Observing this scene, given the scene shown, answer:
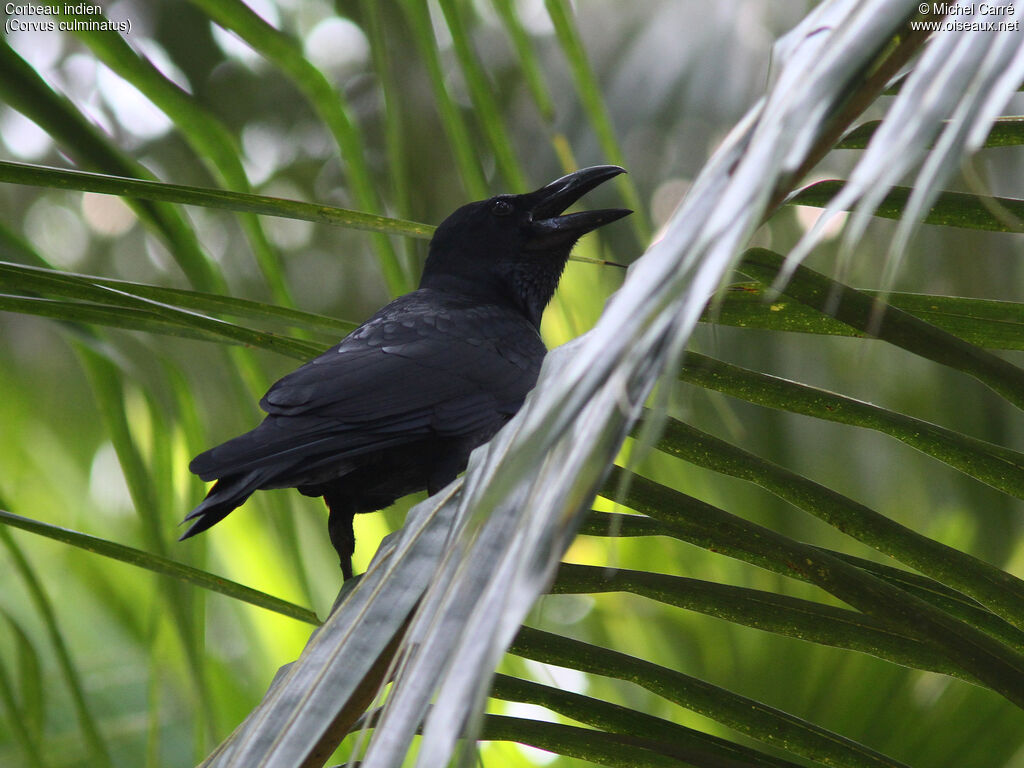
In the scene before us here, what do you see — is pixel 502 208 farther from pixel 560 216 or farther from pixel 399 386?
pixel 399 386

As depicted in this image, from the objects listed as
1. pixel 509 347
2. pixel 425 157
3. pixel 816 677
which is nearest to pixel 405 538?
pixel 509 347

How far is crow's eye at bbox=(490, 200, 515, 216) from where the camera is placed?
8.54 feet

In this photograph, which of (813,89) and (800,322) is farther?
(800,322)

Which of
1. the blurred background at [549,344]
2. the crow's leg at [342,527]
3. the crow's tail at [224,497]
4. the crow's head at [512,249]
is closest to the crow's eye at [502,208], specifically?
the crow's head at [512,249]

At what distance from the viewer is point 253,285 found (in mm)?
6031

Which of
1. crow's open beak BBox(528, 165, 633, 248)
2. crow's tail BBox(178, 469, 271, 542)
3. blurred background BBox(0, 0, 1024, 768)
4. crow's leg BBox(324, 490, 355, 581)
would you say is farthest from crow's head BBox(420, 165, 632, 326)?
crow's tail BBox(178, 469, 271, 542)

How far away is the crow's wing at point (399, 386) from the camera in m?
1.59

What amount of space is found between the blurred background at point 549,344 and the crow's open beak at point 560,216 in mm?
308

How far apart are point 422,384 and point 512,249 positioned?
0.81 metres

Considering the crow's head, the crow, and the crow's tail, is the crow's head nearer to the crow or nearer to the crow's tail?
the crow

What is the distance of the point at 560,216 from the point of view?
8.41 feet

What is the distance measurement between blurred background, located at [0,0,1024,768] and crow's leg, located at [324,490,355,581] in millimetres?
333

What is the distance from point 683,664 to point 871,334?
3.59 meters

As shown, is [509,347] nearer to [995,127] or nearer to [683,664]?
[995,127]
